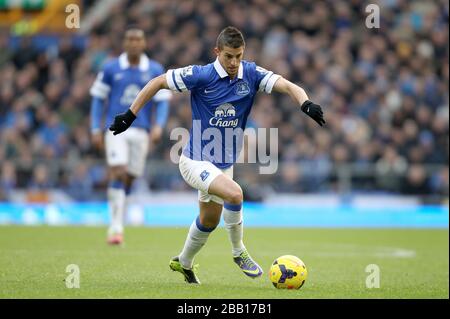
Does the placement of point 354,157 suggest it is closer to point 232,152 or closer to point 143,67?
point 143,67

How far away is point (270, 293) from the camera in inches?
308

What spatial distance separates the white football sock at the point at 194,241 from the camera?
8641 mm

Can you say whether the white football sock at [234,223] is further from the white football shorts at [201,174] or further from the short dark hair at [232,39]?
the short dark hair at [232,39]

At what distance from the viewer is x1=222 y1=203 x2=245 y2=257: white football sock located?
862 centimetres

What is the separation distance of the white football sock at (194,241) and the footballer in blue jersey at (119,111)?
13.8 ft

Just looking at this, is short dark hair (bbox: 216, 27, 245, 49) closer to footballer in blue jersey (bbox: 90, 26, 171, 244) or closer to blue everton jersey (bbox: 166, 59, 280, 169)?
blue everton jersey (bbox: 166, 59, 280, 169)

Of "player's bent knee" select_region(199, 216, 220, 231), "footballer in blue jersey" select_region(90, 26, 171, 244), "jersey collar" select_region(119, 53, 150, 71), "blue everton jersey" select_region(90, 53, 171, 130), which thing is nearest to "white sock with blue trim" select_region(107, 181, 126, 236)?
"footballer in blue jersey" select_region(90, 26, 171, 244)

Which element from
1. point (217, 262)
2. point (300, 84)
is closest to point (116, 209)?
point (217, 262)

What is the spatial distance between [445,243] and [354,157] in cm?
595

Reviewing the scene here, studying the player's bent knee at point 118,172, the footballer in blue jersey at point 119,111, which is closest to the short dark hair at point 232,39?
the footballer in blue jersey at point 119,111

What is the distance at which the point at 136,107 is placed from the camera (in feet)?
27.4

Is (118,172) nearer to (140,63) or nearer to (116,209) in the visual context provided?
(116,209)

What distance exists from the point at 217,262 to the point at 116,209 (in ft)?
7.63

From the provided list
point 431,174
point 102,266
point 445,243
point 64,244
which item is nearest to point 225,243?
point 64,244
